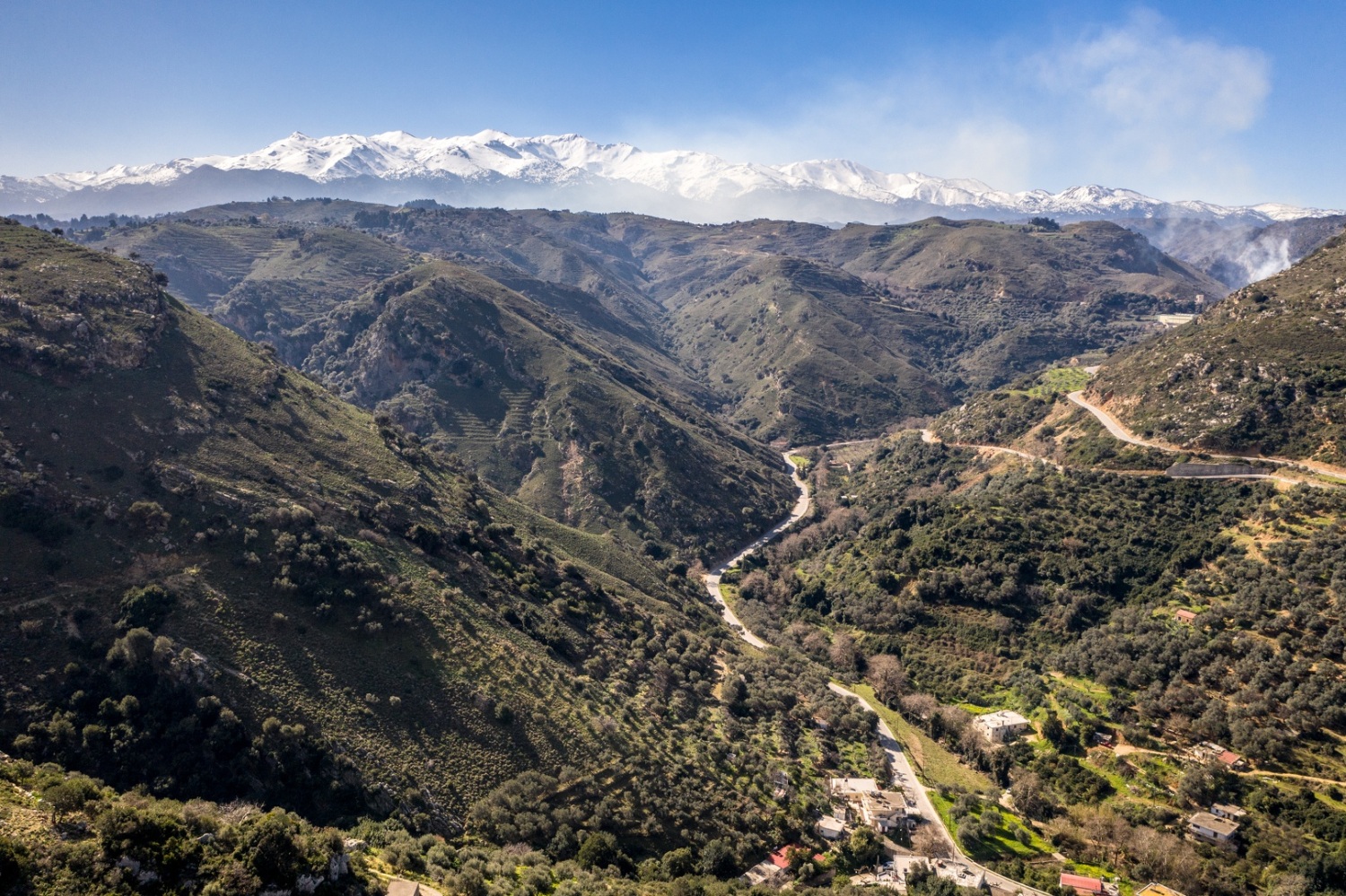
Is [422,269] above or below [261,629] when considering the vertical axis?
above

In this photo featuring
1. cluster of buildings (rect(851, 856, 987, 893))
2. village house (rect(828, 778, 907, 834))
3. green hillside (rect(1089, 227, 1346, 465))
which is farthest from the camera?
green hillside (rect(1089, 227, 1346, 465))

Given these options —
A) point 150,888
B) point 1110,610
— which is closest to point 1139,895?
point 1110,610

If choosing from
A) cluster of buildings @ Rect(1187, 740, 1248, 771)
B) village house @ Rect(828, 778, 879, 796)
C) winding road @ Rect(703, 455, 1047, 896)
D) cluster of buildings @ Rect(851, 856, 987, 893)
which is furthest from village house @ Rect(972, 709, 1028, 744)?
cluster of buildings @ Rect(851, 856, 987, 893)

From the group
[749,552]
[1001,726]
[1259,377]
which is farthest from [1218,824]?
[749,552]

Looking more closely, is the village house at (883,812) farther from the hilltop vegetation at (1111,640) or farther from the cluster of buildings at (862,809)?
the hilltop vegetation at (1111,640)

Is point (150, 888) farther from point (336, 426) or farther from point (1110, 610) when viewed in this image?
point (1110, 610)

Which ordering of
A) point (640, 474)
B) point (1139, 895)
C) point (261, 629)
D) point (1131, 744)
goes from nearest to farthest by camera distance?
point (1139, 895) → point (261, 629) → point (1131, 744) → point (640, 474)

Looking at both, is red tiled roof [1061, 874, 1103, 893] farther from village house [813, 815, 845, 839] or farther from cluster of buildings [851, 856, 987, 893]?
village house [813, 815, 845, 839]
